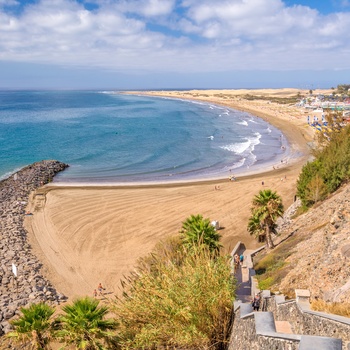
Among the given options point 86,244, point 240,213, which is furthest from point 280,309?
point 240,213

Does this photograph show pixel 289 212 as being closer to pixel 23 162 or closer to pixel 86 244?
pixel 86 244

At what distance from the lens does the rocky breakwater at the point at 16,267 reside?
21547 mm

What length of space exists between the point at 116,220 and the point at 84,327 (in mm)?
23140

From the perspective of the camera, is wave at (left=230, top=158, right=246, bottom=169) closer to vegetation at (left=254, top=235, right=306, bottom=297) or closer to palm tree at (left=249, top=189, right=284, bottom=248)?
palm tree at (left=249, top=189, right=284, bottom=248)

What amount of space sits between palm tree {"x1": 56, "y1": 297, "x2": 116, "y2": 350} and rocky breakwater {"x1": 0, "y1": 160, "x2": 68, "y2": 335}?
29.1ft

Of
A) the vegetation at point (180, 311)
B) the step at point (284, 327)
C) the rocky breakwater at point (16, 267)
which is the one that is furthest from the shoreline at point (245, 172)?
the step at point (284, 327)

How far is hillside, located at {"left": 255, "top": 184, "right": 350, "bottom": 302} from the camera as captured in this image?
12.1 meters

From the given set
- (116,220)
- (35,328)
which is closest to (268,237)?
(116,220)

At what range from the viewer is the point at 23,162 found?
62938 mm

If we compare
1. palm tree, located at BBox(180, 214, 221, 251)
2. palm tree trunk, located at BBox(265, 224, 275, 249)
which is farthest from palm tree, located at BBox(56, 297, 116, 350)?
palm tree trunk, located at BBox(265, 224, 275, 249)

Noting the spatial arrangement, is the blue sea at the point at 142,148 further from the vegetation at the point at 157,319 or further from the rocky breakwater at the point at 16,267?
the vegetation at the point at 157,319

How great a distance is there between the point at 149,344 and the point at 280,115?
12196cm

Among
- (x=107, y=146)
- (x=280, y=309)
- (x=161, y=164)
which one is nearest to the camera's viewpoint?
(x=280, y=309)

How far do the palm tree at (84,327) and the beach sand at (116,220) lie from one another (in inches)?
368
